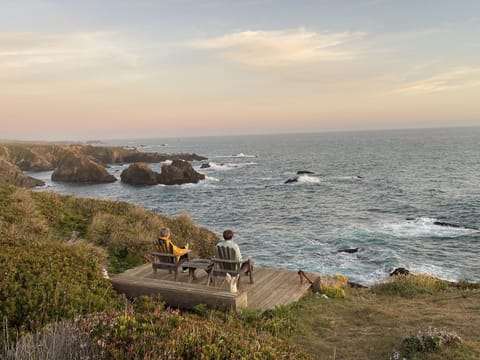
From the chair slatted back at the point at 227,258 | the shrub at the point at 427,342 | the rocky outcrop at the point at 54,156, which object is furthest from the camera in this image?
the rocky outcrop at the point at 54,156

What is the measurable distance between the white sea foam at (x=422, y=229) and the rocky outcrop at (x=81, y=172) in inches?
2152

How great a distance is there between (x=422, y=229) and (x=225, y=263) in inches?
1014

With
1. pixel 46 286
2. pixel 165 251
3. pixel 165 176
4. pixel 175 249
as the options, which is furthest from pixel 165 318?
pixel 165 176

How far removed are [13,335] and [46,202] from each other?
36.5 ft

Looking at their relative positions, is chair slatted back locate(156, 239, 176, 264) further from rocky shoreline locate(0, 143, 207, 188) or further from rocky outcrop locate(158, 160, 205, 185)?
rocky outcrop locate(158, 160, 205, 185)

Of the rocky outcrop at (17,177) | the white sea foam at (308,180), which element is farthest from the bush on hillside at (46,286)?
the rocky outcrop at (17,177)

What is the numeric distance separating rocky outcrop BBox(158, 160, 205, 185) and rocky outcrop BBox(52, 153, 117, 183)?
474 inches

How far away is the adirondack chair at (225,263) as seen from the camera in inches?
335

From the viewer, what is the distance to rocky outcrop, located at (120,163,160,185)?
64.9 m

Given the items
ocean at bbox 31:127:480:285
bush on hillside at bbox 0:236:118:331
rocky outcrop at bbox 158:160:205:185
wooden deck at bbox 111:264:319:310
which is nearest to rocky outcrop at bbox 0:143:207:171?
ocean at bbox 31:127:480:285

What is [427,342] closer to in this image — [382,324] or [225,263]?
[382,324]

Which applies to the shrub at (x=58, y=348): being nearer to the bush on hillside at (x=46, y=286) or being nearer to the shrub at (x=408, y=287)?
the bush on hillside at (x=46, y=286)

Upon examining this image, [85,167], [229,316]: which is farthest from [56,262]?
[85,167]

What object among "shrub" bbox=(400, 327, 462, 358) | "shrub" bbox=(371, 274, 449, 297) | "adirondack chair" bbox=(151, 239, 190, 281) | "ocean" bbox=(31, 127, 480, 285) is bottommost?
"ocean" bbox=(31, 127, 480, 285)
